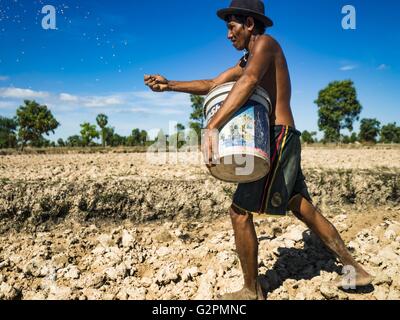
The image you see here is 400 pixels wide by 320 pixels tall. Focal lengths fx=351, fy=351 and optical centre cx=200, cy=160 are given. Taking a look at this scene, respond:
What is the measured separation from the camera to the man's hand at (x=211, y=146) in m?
1.91

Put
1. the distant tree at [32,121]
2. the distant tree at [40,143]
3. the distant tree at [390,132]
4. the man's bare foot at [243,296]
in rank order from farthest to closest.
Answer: the distant tree at [390,132]
the distant tree at [40,143]
the distant tree at [32,121]
the man's bare foot at [243,296]

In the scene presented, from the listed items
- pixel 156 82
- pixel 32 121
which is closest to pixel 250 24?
pixel 156 82

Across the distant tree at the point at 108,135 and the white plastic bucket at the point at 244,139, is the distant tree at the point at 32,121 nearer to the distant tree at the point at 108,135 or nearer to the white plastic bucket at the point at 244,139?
the distant tree at the point at 108,135

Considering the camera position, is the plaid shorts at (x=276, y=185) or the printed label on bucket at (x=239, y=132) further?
the plaid shorts at (x=276, y=185)

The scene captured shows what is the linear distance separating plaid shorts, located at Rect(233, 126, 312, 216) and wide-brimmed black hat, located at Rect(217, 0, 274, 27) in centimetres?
67

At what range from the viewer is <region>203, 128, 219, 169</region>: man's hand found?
1.91 metres

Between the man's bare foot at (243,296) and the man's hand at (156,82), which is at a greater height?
the man's hand at (156,82)

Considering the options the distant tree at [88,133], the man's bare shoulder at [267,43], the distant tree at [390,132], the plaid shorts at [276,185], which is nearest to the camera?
the man's bare shoulder at [267,43]

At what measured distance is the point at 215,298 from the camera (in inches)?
96.3

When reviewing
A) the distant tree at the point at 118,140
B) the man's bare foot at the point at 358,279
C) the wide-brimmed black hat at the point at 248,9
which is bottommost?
the man's bare foot at the point at 358,279

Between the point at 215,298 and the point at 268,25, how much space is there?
1853 millimetres

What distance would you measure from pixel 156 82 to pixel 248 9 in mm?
846

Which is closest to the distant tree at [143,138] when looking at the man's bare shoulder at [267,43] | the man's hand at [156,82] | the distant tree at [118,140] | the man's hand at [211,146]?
the distant tree at [118,140]

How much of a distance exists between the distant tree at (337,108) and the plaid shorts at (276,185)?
39.7 meters
